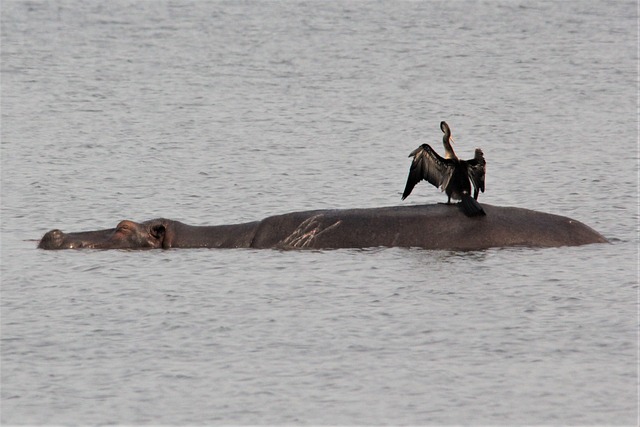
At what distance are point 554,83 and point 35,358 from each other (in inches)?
810

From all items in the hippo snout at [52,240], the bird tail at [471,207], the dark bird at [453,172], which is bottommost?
the hippo snout at [52,240]

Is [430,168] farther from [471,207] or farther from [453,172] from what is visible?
[471,207]

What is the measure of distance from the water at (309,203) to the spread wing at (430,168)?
34.4 inches

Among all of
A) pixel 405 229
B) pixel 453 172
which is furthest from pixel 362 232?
pixel 453 172

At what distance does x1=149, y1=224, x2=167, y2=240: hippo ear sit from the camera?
1728cm

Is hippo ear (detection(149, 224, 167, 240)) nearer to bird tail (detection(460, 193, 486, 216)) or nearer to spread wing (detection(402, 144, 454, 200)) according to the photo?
spread wing (detection(402, 144, 454, 200))

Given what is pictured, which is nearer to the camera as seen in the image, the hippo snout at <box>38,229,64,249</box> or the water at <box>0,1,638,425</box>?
A: the water at <box>0,1,638,425</box>

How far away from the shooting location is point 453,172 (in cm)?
1653

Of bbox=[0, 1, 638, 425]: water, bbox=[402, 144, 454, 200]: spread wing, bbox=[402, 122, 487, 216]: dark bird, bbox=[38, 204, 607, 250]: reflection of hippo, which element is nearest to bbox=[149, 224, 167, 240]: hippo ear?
bbox=[38, 204, 607, 250]: reflection of hippo

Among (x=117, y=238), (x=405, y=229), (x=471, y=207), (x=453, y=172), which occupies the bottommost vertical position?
(x=117, y=238)

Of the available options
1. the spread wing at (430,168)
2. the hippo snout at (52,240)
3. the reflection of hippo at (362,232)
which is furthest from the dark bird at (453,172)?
the hippo snout at (52,240)

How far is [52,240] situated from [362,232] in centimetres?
355

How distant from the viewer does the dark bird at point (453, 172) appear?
1653cm

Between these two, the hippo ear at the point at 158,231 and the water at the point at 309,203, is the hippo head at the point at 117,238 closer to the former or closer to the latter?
the hippo ear at the point at 158,231
